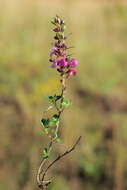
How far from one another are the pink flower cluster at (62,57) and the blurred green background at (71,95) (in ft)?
7.28

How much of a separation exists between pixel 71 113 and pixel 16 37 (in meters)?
4.18

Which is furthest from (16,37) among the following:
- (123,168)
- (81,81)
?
(123,168)

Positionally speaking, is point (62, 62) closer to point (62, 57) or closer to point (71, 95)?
point (62, 57)

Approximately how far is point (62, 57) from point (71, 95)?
213 inches

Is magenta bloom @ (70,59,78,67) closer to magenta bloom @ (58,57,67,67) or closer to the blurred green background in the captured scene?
magenta bloom @ (58,57,67,67)

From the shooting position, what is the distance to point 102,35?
10891 mm

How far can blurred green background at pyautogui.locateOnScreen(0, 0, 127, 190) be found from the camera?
515cm

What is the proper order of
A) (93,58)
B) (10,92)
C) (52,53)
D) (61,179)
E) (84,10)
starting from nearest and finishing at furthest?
(52,53) < (61,179) < (10,92) < (93,58) < (84,10)

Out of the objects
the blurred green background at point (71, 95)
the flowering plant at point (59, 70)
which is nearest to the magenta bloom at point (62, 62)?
the flowering plant at point (59, 70)

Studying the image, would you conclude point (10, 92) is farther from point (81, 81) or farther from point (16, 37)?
point (16, 37)

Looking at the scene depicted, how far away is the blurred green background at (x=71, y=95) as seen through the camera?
515 cm

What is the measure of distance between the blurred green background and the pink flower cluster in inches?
87.4

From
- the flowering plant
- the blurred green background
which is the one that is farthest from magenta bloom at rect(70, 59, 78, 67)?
the blurred green background

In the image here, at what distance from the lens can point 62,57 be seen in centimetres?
146
